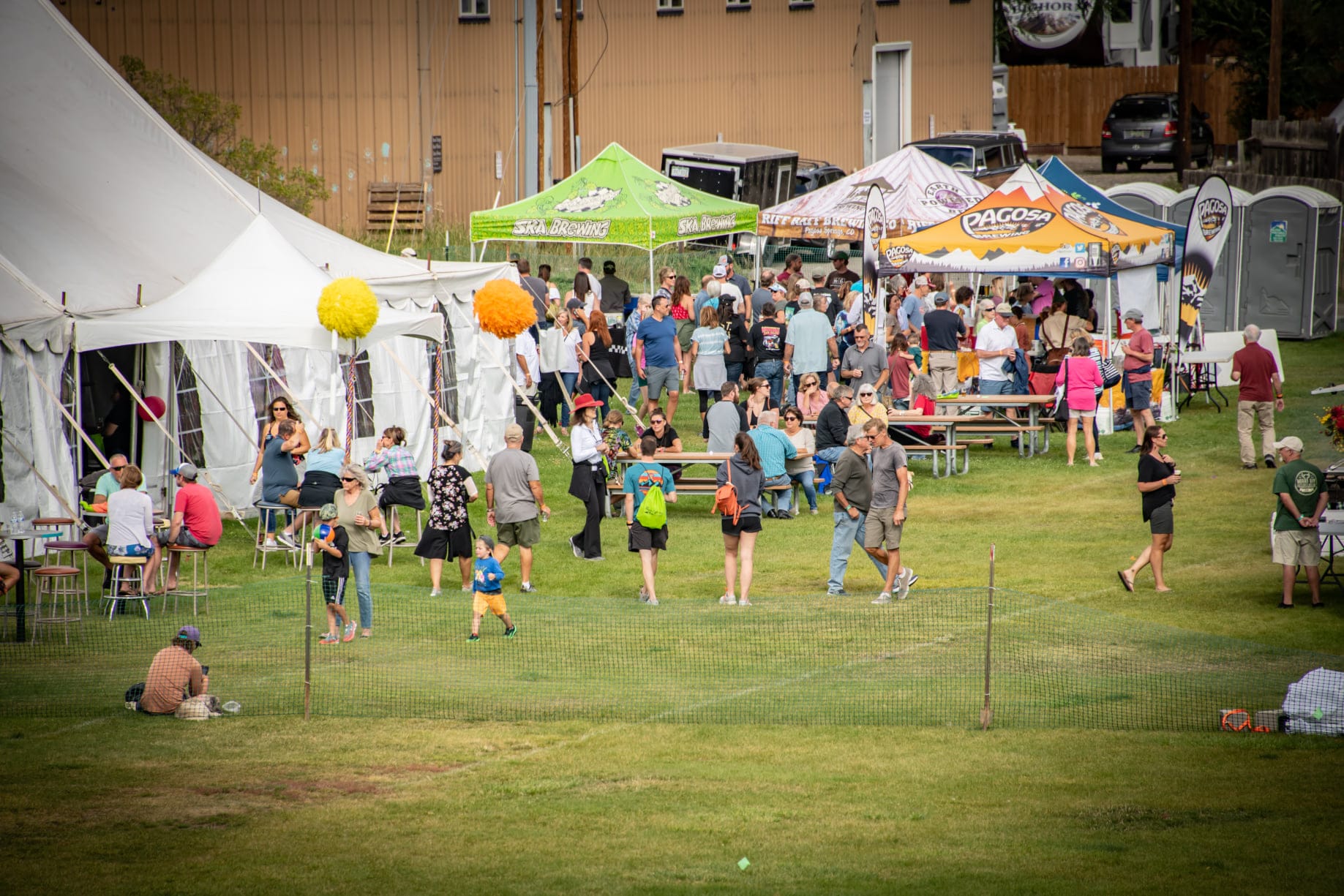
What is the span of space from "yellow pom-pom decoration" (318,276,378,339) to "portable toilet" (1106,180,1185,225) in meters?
18.1

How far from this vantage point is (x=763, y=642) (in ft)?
38.5

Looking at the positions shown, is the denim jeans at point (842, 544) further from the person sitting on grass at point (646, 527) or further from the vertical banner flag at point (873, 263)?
the vertical banner flag at point (873, 263)

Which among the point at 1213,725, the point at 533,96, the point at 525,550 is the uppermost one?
the point at 533,96

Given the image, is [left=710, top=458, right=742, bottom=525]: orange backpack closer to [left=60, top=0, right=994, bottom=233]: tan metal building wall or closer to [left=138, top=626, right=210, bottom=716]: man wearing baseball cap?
[left=138, top=626, right=210, bottom=716]: man wearing baseball cap

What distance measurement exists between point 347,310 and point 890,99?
1177 inches

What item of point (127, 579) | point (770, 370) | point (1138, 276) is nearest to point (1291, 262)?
point (1138, 276)

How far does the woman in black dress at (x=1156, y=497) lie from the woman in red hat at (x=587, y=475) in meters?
5.18

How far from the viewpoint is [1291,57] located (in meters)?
47.7

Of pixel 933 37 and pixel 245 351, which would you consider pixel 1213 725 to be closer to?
pixel 245 351

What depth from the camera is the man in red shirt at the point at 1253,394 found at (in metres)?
18.0

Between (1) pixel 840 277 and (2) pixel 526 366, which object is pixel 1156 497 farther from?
(1) pixel 840 277

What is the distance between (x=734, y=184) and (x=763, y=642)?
21446 mm

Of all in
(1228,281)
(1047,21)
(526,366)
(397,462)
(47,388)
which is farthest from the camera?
(1047,21)

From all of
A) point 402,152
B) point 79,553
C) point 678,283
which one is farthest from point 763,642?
point 402,152
